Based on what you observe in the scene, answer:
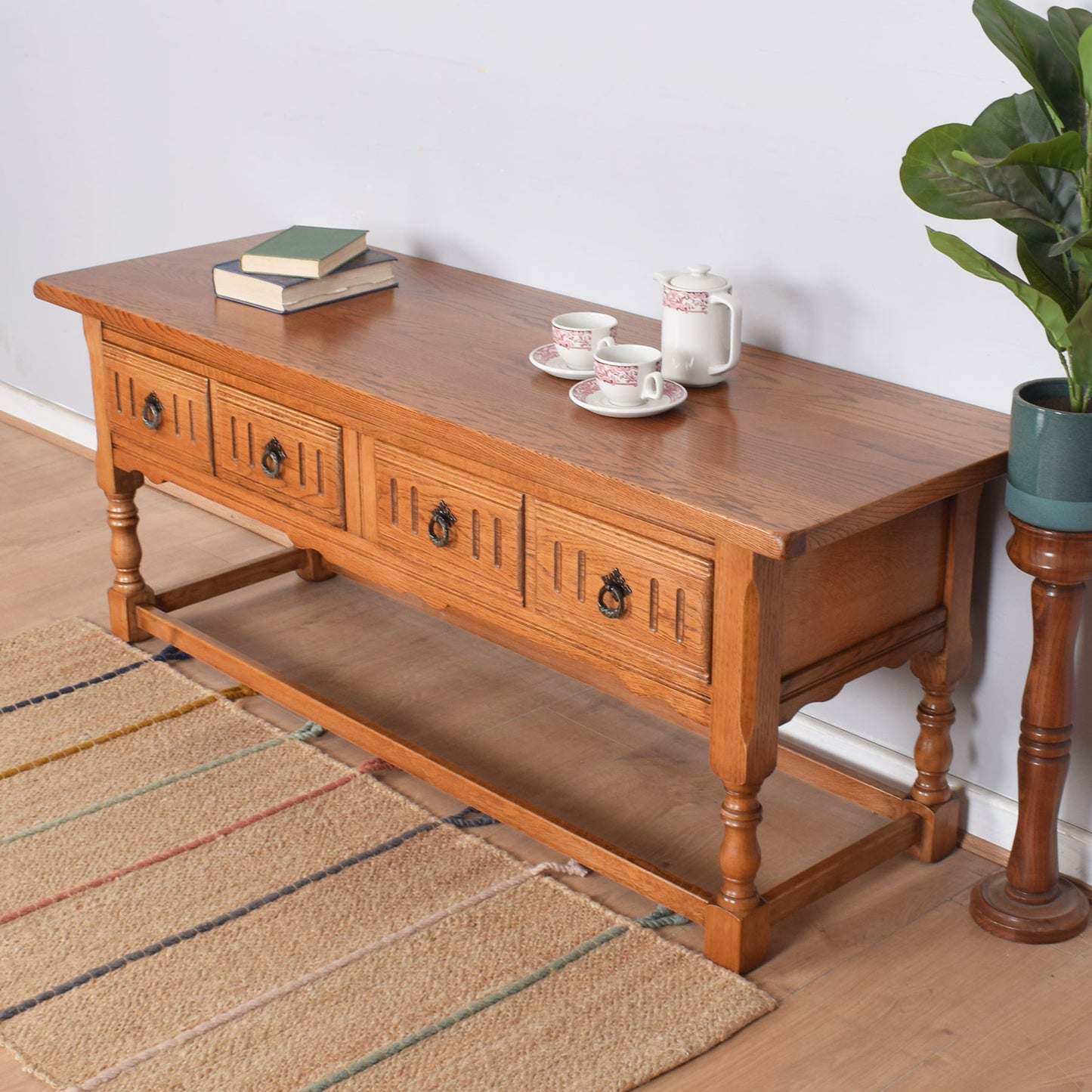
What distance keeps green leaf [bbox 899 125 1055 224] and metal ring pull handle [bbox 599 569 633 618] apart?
1.78 feet

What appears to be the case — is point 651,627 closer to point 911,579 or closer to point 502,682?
point 911,579

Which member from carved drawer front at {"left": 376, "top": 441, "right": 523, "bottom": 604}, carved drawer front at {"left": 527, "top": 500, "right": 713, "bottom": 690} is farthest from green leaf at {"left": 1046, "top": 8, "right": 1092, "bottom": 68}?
carved drawer front at {"left": 376, "top": 441, "right": 523, "bottom": 604}

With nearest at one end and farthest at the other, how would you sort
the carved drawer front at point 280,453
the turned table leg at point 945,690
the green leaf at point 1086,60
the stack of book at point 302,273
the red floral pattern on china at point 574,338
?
the green leaf at point 1086,60, the turned table leg at point 945,690, the red floral pattern on china at point 574,338, the carved drawer front at point 280,453, the stack of book at point 302,273

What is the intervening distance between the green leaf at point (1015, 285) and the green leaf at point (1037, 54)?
0.51 ft

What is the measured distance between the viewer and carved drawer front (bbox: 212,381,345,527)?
2.10 meters

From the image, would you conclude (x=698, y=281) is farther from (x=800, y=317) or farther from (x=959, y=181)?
(x=959, y=181)

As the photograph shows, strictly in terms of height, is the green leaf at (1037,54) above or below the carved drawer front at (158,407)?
above

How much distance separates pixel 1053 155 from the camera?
4.77ft

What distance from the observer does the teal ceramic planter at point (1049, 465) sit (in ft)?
5.30

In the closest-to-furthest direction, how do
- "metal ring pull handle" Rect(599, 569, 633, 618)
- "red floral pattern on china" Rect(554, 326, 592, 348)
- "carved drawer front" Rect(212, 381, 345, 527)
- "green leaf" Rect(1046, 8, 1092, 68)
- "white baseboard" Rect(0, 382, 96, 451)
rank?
"green leaf" Rect(1046, 8, 1092, 68) < "metal ring pull handle" Rect(599, 569, 633, 618) < "red floral pattern on china" Rect(554, 326, 592, 348) < "carved drawer front" Rect(212, 381, 345, 527) < "white baseboard" Rect(0, 382, 96, 451)

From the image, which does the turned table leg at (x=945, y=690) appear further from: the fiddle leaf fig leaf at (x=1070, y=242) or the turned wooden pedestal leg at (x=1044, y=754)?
the fiddle leaf fig leaf at (x=1070, y=242)

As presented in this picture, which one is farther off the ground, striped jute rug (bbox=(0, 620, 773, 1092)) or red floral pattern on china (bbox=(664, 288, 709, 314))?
red floral pattern on china (bbox=(664, 288, 709, 314))

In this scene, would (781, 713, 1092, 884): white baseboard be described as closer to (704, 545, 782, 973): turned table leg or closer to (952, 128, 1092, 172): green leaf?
(704, 545, 782, 973): turned table leg

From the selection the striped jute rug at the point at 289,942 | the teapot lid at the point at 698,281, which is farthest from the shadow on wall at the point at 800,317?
the striped jute rug at the point at 289,942
